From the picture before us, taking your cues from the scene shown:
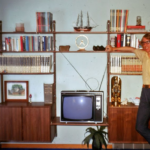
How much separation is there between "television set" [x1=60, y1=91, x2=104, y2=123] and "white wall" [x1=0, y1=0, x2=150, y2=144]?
1.56 ft

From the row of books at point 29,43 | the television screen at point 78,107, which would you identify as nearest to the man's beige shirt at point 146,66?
the television screen at point 78,107

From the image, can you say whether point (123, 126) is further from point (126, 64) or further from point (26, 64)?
point (26, 64)

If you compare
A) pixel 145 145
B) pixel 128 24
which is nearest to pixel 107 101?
pixel 145 145

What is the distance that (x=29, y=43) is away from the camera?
3.85 m

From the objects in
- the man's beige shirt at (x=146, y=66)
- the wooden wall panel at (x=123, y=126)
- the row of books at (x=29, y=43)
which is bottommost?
the wooden wall panel at (x=123, y=126)

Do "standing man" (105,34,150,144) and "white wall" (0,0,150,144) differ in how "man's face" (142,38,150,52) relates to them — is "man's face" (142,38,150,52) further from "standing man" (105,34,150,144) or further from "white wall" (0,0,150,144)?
"white wall" (0,0,150,144)

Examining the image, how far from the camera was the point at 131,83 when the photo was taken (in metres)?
4.06

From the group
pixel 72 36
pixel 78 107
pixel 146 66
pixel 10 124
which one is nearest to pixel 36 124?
pixel 10 124

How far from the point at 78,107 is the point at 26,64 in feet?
3.57

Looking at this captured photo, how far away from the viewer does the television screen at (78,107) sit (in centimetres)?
364

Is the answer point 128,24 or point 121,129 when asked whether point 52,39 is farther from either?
point 121,129

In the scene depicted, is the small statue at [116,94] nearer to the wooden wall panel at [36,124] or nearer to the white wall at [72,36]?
the white wall at [72,36]

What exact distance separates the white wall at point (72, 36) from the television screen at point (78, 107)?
48 cm

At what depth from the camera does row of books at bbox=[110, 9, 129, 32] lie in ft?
12.2
